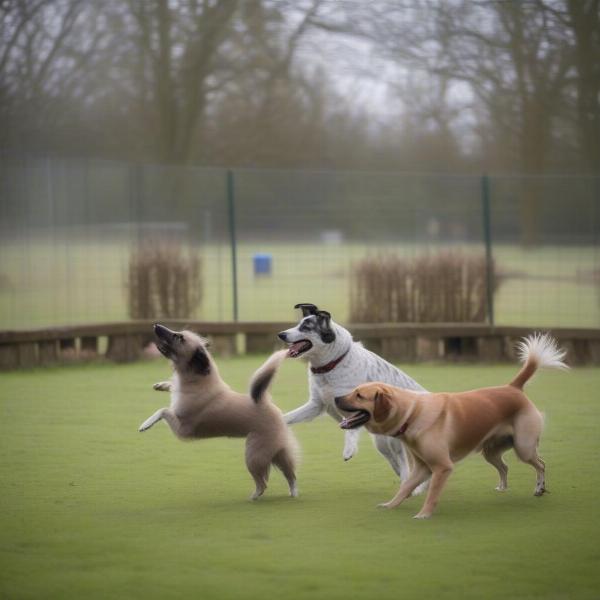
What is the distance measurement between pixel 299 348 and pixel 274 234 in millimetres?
8987

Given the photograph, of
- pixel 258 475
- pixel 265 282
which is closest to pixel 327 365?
pixel 258 475

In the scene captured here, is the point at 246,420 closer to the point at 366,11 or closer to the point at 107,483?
the point at 107,483

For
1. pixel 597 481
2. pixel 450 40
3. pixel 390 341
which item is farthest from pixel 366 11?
pixel 597 481

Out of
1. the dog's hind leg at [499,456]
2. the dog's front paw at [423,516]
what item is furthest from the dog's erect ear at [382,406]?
the dog's hind leg at [499,456]

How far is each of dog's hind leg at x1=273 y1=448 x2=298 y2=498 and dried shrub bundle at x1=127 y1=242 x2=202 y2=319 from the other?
8.25 m

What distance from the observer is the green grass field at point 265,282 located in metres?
14.4

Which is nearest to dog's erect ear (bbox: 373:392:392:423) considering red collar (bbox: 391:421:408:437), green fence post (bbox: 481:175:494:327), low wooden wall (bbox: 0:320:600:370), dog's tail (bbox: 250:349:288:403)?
red collar (bbox: 391:421:408:437)

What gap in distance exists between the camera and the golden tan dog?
19.8 feet

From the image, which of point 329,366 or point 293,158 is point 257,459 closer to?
point 329,366

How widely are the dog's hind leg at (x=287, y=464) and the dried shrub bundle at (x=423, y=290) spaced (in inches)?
304

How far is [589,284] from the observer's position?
1517cm

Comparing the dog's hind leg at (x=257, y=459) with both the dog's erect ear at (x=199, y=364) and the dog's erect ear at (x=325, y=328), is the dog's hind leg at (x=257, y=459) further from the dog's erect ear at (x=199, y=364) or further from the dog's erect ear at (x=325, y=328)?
the dog's erect ear at (x=325, y=328)

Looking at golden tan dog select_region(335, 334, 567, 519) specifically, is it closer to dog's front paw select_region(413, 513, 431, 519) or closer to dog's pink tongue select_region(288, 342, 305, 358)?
dog's front paw select_region(413, 513, 431, 519)

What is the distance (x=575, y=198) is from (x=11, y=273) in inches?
311
